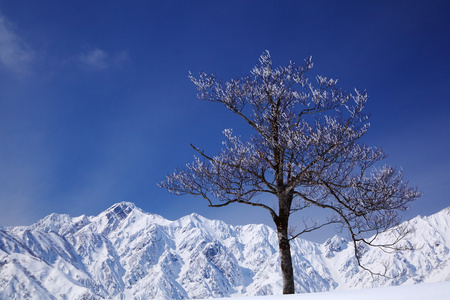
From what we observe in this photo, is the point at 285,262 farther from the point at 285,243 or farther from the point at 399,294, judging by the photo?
the point at 399,294

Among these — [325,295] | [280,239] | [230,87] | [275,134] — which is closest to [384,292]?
[325,295]

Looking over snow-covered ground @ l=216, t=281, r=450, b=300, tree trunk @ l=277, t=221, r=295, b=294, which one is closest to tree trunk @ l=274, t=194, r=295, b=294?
tree trunk @ l=277, t=221, r=295, b=294

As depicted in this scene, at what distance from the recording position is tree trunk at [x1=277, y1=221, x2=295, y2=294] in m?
9.93

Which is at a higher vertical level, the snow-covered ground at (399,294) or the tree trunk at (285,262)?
the tree trunk at (285,262)

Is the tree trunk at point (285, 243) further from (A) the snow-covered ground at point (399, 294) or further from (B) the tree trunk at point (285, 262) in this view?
(A) the snow-covered ground at point (399, 294)

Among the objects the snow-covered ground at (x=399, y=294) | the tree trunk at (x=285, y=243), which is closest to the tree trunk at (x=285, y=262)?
the tree trunk at (x=285, y=243)

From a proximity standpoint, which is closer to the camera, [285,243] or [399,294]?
[399,294]

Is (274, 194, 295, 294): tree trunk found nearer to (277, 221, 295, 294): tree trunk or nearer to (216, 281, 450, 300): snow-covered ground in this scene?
(277, 221, 295, 294): tree trunk

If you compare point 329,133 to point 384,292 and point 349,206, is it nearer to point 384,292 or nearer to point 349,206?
point 349,206

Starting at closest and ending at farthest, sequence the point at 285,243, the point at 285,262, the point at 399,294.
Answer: the point at 399,294 → the point at 285,262 → the point at 285,243

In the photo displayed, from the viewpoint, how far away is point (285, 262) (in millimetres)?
10219

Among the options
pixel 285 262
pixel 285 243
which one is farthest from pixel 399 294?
pixel 285 243

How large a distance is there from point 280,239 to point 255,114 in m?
4.31

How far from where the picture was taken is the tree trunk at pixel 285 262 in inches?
391
